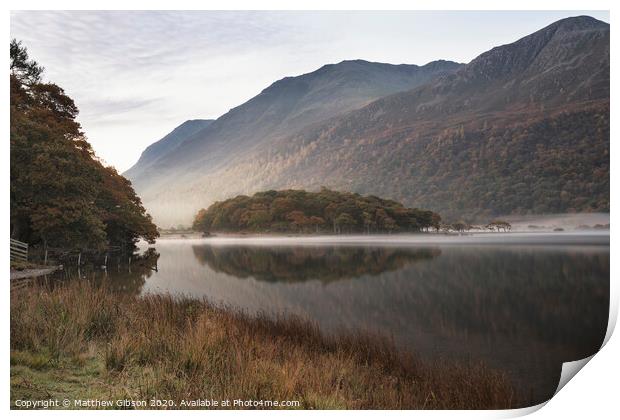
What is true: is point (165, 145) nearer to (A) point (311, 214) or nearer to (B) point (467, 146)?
(A) point (311, 214)

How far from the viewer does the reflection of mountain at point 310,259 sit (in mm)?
6930

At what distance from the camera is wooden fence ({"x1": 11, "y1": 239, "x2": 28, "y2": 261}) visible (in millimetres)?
4613

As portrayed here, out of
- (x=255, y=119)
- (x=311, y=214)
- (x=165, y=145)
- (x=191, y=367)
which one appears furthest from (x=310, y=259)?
(x=191, y=367)

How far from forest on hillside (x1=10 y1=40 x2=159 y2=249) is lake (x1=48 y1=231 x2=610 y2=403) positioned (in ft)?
1.84

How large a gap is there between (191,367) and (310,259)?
3629mm

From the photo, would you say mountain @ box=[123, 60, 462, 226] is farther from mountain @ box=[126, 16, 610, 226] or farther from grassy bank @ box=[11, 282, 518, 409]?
grassy bank @ box=[11, 282, 518, 409]

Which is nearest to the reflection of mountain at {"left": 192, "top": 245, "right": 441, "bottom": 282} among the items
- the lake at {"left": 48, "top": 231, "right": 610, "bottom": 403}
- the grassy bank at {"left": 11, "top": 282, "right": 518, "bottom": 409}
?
the lake at {"left": 48, "top": 231, "right": 610, "bottom": 403}

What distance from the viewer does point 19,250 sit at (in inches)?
185

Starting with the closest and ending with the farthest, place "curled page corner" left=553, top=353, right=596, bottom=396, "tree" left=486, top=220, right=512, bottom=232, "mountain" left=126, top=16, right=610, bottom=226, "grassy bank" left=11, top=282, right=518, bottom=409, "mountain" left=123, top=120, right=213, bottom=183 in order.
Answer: "grassy bank" left=11, top=282, right=518, bottom=409 → "curled page corner" left=553, top=353, right=596, bottom=396 → "mountain" left=126, top=16, right=610, bottom=226 → "mountain" left=123, top=120, right=213, bottom=183 → "tree" left=486, top=220, right=512, bottom=232

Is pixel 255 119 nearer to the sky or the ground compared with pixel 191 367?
nearer to the sky

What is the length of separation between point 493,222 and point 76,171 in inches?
219

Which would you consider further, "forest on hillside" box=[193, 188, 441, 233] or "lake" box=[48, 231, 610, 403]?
"forest on hillside" box=[193, 188, 441, 233]

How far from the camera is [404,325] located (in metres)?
6.59

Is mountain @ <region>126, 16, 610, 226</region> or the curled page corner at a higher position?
mountain @ <region>126, 16, 610, 226</region>
